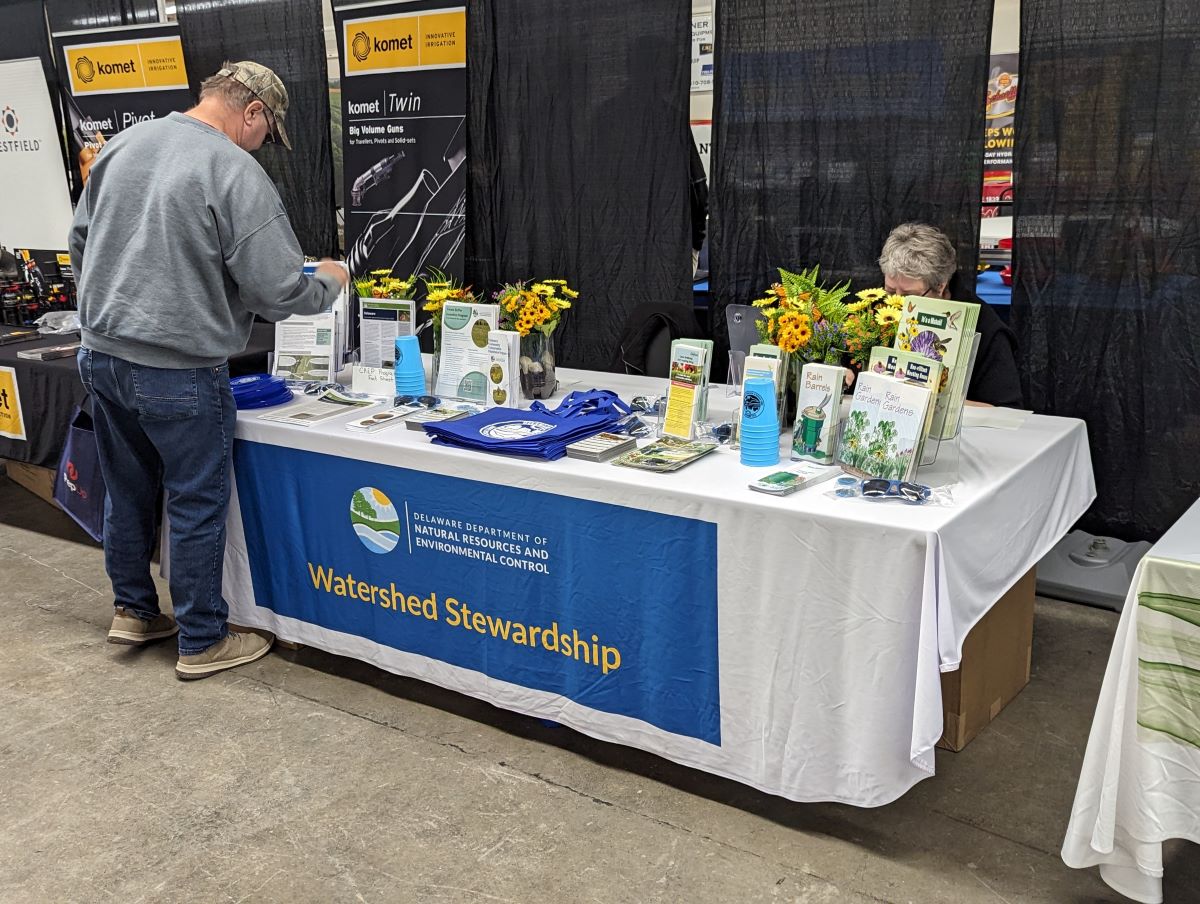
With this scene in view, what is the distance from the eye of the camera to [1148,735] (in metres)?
1.66

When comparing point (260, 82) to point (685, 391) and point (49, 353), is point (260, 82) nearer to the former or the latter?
point (685, 391)

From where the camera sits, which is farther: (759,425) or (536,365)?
(536,365)

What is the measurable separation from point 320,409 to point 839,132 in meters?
1.83

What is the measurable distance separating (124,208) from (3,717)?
4.34 feet

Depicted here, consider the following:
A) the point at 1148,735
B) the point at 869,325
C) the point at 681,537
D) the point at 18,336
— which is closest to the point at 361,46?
the point at 18,336

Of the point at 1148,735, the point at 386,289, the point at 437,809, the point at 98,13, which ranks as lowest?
the point at 437,809

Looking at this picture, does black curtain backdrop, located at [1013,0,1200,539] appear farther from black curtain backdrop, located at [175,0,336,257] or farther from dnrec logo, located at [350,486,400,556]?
black curtain backdrop, located at [175,0,336,257]

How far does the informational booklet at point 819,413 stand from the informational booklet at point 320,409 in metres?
1.20

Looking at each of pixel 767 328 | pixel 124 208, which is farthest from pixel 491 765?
pixel 124 208

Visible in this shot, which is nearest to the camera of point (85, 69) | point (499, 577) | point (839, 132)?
point (499, 577)

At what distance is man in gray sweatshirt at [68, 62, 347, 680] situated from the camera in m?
2.41

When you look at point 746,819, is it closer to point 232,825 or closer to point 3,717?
point 232,825

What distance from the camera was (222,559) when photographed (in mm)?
2758

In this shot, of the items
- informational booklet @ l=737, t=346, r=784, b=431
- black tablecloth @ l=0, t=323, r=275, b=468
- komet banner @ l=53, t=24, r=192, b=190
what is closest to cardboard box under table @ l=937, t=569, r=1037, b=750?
informational booklet @ l=737, t=346, r=784, b=431
